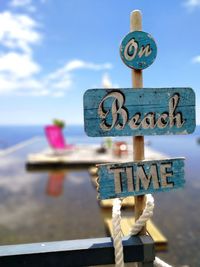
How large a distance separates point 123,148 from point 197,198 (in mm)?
5747

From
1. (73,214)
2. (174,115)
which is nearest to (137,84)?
(174,115)

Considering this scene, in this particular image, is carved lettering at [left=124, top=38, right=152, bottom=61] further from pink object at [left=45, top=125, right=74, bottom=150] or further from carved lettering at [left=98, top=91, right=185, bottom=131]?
pink object at [left=45, top=125, right=74, bottom=150]

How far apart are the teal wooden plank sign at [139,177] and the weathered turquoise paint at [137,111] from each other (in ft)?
0.55

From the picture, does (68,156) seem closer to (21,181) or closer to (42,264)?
(21,181)

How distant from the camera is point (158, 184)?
1.62 m

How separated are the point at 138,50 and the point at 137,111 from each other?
33 centimetres

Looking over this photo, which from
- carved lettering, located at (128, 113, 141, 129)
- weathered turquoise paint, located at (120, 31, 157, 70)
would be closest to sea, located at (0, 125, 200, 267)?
carved lettering, located at (128, 113, 141, 129)

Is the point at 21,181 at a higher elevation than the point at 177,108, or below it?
below

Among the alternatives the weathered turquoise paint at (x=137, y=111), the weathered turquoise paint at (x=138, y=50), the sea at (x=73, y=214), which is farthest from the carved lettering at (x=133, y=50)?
the sea at (x=73, y=214)

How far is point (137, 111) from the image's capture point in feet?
5.23

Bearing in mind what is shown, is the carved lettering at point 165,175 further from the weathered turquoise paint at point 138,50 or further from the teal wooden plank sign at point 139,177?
the weathered turquoise paint at point 138,50

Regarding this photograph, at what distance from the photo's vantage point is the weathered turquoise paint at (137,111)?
1.55 m

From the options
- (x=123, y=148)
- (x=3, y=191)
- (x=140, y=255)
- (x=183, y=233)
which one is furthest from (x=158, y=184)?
(x=123, y=148)

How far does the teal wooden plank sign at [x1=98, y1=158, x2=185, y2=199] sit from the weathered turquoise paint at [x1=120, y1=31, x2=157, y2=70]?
53cm
